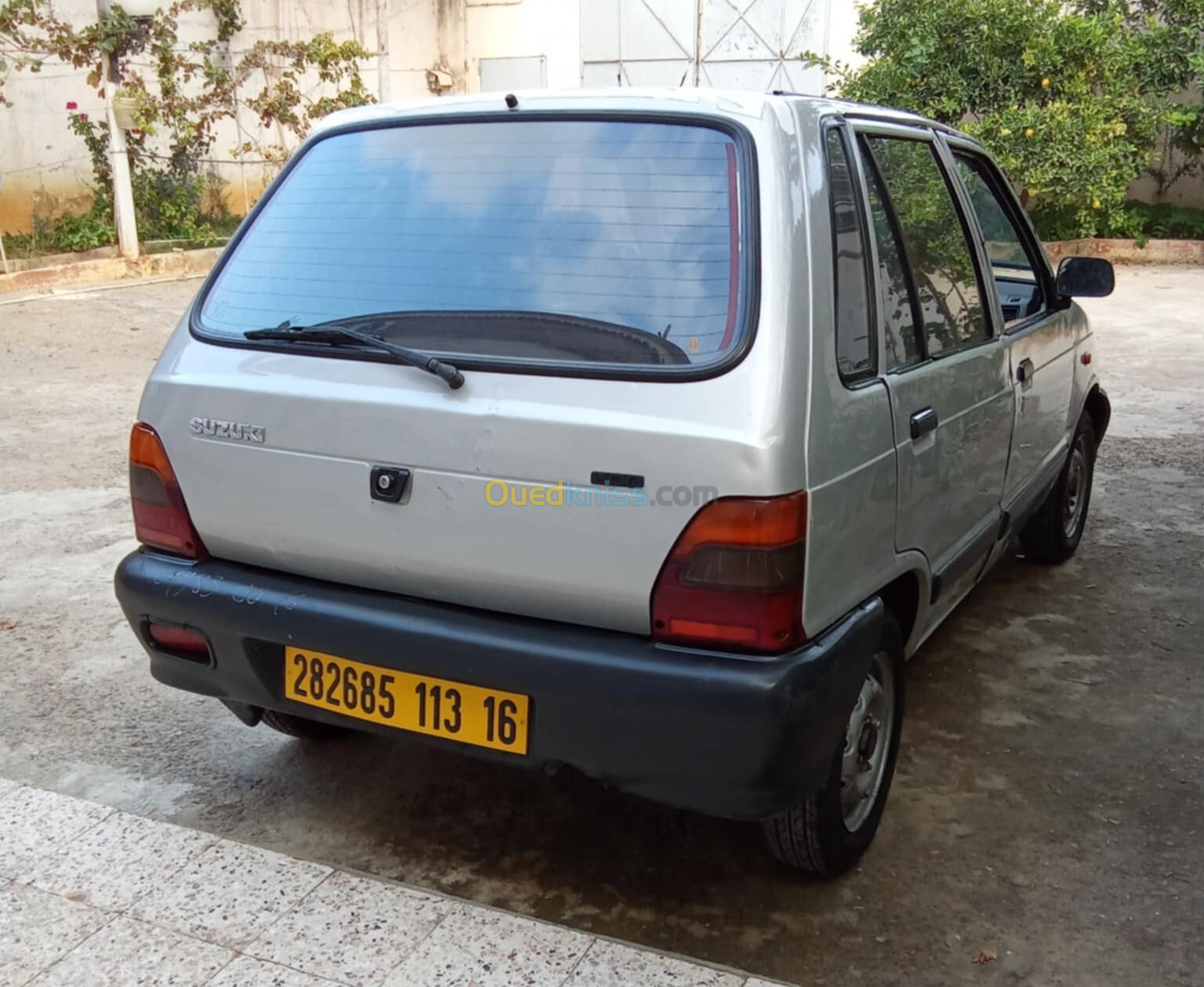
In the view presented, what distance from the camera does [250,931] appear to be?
7.43 feet

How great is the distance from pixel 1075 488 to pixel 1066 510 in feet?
0.59

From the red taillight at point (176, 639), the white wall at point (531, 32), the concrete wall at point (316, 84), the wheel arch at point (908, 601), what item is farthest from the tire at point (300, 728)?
the white wall at point (531, 32)

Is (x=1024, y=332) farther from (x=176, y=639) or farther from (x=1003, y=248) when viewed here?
(x=176, y=639)

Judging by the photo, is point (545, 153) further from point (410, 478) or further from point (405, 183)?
point (410, 478)

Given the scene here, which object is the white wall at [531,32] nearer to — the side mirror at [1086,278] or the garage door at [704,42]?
the garage door at [704,42]

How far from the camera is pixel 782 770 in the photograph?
2.10 meters

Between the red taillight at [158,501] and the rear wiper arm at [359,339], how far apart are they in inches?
13.7

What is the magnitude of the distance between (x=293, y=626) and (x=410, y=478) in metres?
0.41

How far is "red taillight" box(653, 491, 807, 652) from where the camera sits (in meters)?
2.06

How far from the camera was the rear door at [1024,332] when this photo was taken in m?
3.44

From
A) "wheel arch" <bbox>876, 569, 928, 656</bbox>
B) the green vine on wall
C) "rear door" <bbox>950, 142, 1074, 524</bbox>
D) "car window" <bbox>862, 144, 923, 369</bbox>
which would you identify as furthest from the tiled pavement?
the green vine on wall

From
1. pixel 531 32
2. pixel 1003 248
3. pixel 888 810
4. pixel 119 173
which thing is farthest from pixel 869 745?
pixel 531 32

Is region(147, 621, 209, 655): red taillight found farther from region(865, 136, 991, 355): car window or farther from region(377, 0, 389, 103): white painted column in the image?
region(377, 0, 389, 103): white painted column

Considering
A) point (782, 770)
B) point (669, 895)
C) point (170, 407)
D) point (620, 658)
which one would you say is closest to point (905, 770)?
point (669, 895)
